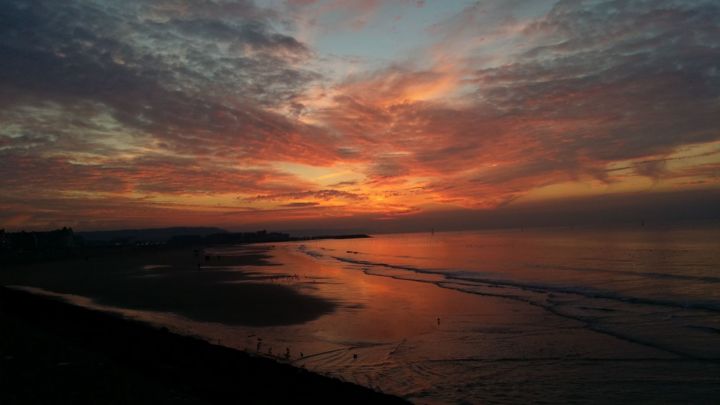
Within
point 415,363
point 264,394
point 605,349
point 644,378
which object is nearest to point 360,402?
point 264,394

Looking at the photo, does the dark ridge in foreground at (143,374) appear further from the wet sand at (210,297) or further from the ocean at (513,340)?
the wet sand at (210,297)

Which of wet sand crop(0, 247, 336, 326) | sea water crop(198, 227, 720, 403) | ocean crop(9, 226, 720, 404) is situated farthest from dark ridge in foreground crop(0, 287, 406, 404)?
wet sand crop(0, 247, 336, 326)

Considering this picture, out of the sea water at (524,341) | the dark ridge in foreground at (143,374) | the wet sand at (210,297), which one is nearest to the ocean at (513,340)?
the sea water at (524,341)

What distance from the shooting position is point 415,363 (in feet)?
42.7

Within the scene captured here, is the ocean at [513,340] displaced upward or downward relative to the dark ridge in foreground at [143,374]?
downward

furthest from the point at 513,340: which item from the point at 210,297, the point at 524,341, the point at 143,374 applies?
the point at 210,297

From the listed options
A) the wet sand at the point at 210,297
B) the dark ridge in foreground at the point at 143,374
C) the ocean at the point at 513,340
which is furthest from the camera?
the wet sand at the point at 210,297

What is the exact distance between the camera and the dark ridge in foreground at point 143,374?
8766 millimetres

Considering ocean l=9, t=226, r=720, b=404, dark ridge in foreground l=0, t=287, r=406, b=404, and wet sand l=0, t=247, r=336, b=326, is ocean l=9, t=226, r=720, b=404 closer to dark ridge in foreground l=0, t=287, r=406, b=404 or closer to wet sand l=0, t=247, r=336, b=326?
wet sand l=0, t=247, r=336, b=326

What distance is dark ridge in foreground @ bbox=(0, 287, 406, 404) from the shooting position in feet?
28.8

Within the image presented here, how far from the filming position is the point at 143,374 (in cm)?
1017

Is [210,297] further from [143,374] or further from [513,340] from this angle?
[513,340]

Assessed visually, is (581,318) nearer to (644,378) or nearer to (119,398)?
(644,378)

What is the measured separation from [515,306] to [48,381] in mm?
19084
